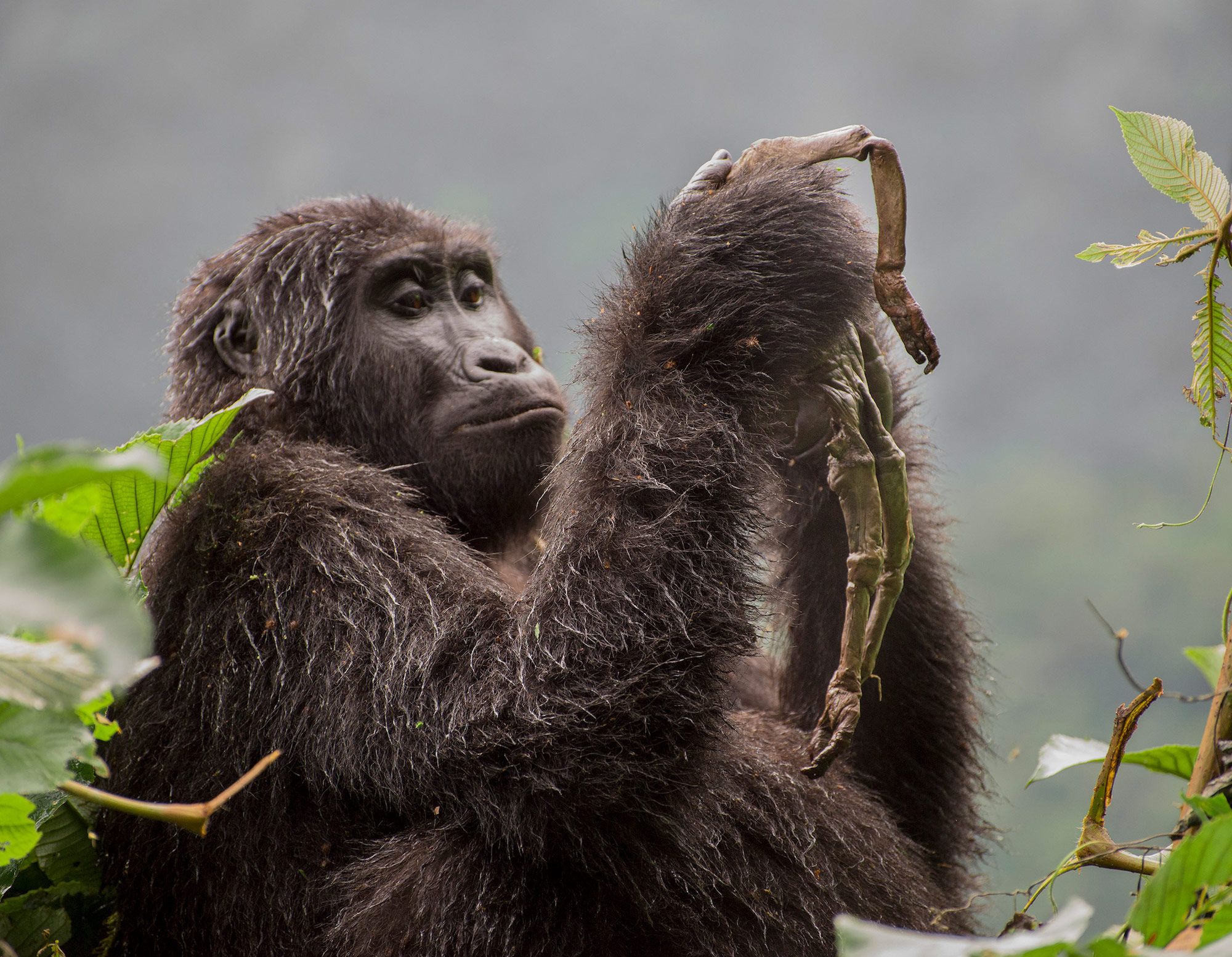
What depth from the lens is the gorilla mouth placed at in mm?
2250

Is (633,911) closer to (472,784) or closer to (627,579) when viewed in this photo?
(472,784)

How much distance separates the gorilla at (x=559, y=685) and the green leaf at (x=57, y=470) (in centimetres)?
103

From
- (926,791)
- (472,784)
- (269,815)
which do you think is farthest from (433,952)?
(926,791)

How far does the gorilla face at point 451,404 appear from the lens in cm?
225

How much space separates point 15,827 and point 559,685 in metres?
0.76

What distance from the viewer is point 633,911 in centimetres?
174

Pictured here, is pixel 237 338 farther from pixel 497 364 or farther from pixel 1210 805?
pixel 1210 805

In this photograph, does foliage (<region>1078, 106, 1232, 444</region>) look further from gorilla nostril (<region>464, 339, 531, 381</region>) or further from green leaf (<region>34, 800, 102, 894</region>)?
green leaf (<region>34, 800, 102, 894</region>)

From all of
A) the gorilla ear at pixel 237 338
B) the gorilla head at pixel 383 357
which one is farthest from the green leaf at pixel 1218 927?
the gorilla ear at pixel 237 338

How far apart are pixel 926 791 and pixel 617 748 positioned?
3.65 feet

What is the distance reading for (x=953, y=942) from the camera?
27.8 inches

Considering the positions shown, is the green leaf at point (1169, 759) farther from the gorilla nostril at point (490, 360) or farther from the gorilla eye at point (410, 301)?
the gorilla eye at point (410, 301)

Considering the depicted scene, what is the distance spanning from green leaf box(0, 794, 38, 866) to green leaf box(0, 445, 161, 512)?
1.65 ft

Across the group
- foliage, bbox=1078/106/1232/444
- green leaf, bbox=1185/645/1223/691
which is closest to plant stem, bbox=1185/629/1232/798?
foliage, bbox=1078/106/1232/444
